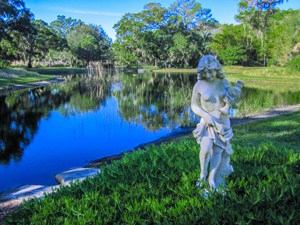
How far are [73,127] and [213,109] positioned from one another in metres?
11.9

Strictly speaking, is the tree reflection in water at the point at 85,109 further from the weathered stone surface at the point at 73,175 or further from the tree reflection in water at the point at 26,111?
the weathered stone surface at the point at 73,175

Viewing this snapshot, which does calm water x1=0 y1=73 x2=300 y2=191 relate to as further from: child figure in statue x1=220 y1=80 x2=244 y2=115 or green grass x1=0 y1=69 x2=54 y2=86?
green grass x1=0 y1=69 x2=54 y2=86

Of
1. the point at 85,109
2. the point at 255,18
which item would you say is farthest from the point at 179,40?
the point at 85,109

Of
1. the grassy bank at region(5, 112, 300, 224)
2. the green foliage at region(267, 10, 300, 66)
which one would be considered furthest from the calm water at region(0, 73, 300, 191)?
the green foliage at region(267, 10, 300, 66)

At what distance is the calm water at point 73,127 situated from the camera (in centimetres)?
998

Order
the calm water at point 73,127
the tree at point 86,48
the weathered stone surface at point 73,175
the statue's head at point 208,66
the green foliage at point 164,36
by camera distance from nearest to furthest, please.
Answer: the statue's head at point 208,66 < the weathered stone surface at point 73,175 < the calm water at point 73,127 < the green foliage at point 164,36 < the tree at point 86,48

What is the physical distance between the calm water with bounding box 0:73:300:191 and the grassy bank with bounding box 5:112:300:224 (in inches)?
171

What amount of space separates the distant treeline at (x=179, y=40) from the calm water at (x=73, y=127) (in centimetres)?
3619

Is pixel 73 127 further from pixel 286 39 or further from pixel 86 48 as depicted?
pixel 86 48

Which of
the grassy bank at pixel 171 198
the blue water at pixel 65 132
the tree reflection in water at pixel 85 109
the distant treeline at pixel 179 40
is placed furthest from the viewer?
the distant treeline at pixel 179 40

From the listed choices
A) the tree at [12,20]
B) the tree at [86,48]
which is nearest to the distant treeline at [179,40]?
the tree at [86,48]

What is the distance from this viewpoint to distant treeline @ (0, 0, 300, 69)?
56000 millimetres

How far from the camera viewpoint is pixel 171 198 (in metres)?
4.25

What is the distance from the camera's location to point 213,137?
3.98 m
